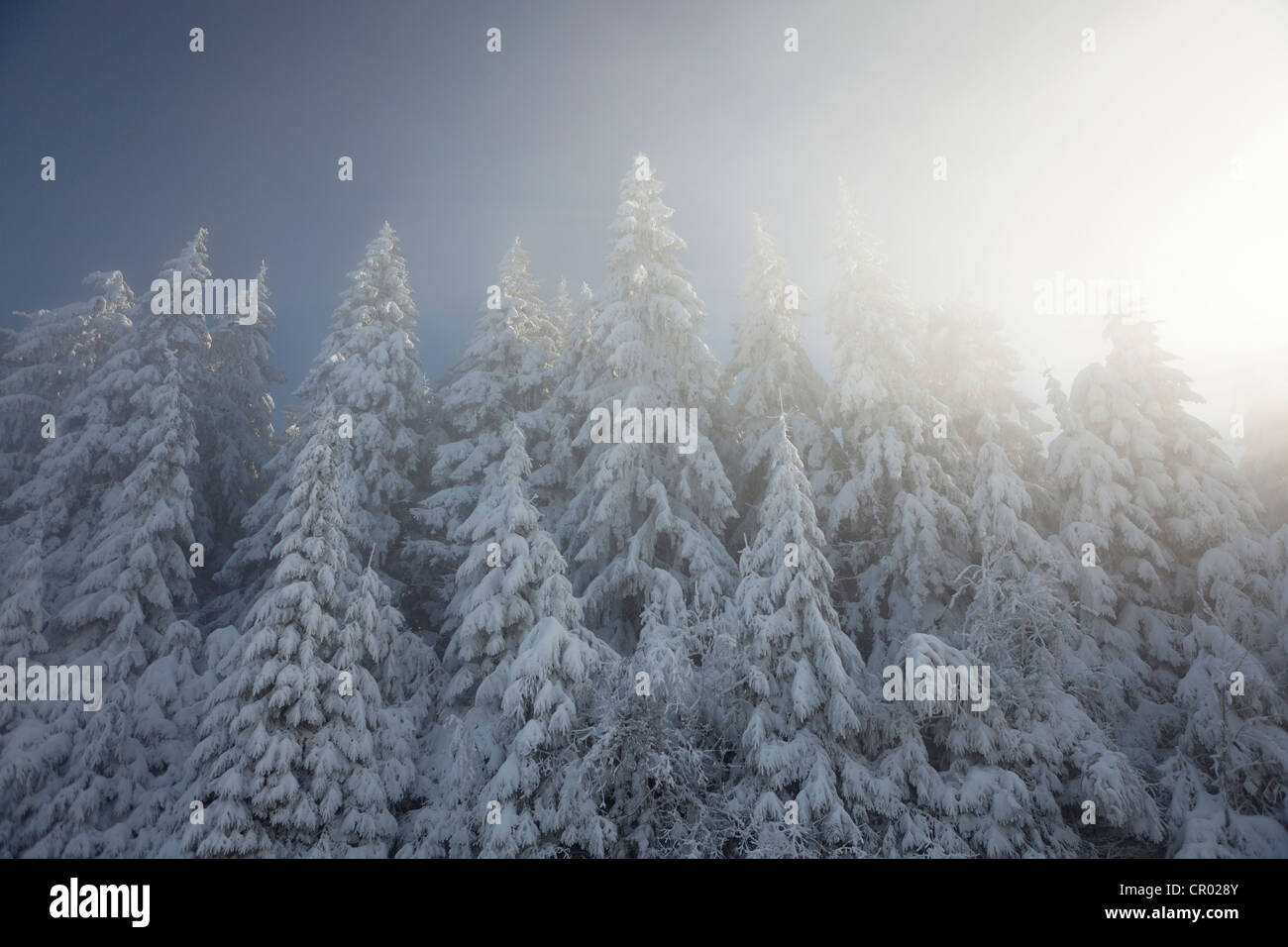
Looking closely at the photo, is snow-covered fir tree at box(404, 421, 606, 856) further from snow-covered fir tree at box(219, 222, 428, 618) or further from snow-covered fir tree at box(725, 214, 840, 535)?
snow-covered fir tree at box(725, 214, 840, 535)

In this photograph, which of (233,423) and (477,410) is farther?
(233,423)

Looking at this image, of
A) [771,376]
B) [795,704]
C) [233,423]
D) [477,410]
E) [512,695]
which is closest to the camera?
[795,704]

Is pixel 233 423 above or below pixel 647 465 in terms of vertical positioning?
above

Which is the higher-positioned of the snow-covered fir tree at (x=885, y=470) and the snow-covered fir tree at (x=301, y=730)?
the snow-covered fir tree at (x=885, y=470)

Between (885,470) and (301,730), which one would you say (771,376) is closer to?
(885,470)

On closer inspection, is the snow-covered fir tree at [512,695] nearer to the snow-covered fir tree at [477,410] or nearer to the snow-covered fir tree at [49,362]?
the snow-covered fir tree at [477,410]

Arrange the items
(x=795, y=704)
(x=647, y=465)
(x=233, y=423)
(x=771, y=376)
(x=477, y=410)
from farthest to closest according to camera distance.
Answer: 1. (x=233, y=423)
2. (x=477, y=410)
3. (x=771, y=376)
4. (x=647, y=465)
5. (x=795, y=704)

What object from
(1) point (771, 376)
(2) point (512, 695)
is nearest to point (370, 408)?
(2) point (512, 695)

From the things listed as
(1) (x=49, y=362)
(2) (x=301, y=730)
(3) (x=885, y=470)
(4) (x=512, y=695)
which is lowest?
(2) (x=301, y=730)

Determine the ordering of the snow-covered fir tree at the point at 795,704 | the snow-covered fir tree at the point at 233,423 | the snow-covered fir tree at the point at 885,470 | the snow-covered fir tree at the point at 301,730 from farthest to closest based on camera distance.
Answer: the snow-covered fir tree at the point at 233,423
the snow-covered fir tree at the point at 885,470
the snow-covered fir tree at the point at 301,730
the snow-covered fir tree at the point at 795,704

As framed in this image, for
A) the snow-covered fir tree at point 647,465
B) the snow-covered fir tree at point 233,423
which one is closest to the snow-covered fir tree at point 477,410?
the snow-covered fir tree at point 647,465

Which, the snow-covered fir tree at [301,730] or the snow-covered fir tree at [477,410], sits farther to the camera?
the snow-covered fir tree at [477,410]

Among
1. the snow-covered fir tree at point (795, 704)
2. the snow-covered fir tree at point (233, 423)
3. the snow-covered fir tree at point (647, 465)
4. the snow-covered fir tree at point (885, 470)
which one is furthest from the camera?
the snow-covered fir tree at point (233, 423)

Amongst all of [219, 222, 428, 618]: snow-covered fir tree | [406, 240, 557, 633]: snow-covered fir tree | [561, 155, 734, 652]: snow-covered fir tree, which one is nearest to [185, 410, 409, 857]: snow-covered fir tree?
[406, 240, 557, 633]: snow-covered fir tree
